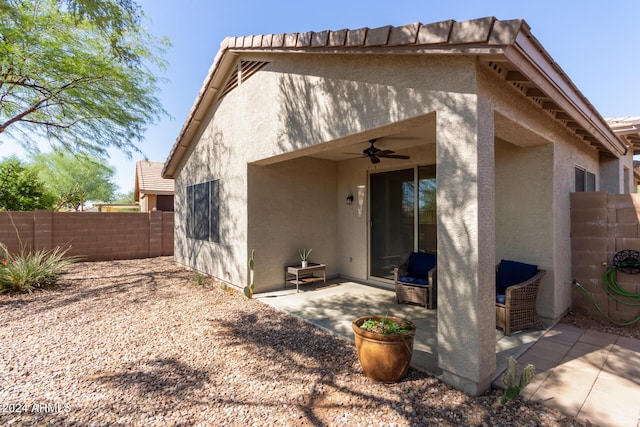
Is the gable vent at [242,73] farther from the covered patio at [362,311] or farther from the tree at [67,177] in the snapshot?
the tree at [67,177]

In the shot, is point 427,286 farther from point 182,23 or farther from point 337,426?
point 182,23

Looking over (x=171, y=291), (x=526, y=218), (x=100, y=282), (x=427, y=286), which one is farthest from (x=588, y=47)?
(x=100, y=282)

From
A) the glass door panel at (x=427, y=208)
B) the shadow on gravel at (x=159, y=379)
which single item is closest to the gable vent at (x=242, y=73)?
the glass door panel at (x=427, y=208)

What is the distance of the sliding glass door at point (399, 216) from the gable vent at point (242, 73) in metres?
3.72

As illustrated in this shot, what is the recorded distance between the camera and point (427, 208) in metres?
6.61

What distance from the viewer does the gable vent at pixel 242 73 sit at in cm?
669

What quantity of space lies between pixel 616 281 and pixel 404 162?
4.23m

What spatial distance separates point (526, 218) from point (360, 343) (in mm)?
3598

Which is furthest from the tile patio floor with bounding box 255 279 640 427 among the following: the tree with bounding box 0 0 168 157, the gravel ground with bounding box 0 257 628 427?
the tree with bounding box 0 0 168 157

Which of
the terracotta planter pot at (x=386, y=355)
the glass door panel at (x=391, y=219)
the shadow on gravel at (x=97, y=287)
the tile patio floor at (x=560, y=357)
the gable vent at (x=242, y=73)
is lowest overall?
the tile patio floor at (x=560, y=357)

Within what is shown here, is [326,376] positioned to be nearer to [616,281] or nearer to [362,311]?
[362,311]

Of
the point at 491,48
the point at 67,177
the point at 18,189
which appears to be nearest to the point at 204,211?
the point at 491,48

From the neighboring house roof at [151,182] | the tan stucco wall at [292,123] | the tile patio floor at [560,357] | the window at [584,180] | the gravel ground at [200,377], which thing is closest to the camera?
the gravel ground at [200,377]

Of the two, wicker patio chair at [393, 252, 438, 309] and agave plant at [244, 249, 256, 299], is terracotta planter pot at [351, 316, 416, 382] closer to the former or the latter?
wicker patio chair at [393, 252, 438, 309]
